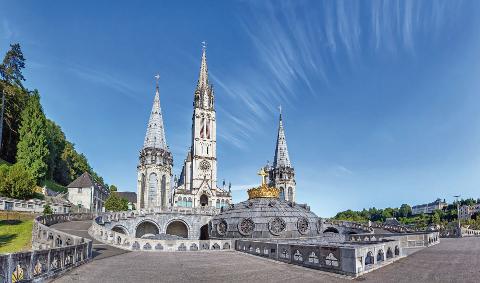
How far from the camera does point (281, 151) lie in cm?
9700

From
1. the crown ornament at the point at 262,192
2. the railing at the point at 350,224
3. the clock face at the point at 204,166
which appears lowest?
the railing at the point at 350,224

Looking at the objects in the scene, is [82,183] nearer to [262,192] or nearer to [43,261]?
[262,192]

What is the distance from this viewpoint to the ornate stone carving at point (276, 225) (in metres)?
30.5

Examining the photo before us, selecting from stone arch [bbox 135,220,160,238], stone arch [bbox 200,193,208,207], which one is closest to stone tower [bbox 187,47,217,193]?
stone arch [bbox 200,193,208,207]

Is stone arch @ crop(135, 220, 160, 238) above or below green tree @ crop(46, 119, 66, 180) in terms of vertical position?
below

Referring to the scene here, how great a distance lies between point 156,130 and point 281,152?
1480 inches

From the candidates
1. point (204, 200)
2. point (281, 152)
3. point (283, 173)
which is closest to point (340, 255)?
point (204, 200)

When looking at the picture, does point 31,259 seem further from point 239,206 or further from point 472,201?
point 472,201

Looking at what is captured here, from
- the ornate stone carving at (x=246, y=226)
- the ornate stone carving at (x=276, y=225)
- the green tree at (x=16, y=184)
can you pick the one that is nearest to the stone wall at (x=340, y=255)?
the ornate stone carving at (x=276, y=225)

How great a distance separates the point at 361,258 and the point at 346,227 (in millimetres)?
50101

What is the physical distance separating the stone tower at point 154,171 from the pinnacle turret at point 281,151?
3291 centimetres

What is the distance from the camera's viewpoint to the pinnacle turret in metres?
95.2

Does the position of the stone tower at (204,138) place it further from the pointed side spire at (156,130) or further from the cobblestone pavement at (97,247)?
the cobblestone pavement at (97,247)

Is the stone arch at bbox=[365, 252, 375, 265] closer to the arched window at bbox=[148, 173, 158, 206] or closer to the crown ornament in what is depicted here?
the crown ornament
